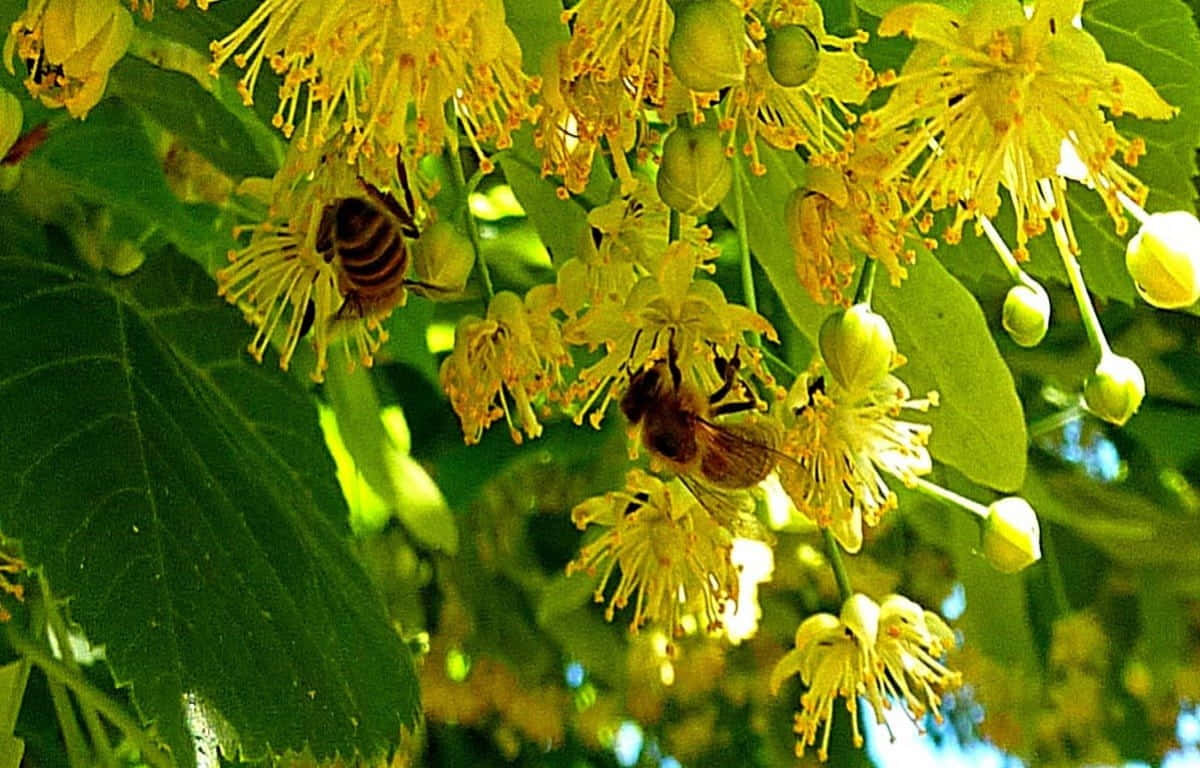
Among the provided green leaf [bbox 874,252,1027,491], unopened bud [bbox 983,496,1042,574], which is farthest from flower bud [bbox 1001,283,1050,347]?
unopened bud [bbox 983,496,1042,574]

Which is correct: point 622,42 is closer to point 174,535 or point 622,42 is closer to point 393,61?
point 393,61

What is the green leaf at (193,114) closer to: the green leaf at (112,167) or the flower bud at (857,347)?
the green leaf at (112,167)

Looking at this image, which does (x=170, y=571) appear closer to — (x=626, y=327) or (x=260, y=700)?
(x=260, y=700)

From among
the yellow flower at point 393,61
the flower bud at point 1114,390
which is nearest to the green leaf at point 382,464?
the yellow flower at point 393,61

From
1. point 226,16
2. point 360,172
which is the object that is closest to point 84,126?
point 226,16

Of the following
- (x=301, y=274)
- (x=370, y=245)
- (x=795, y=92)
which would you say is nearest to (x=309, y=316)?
(x=301, y=274)

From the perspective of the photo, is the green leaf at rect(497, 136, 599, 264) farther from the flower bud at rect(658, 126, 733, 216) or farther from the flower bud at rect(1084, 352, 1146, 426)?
the flower bud at rect(1084, 352, 1146, 426)

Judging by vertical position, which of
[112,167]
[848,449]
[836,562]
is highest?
[112,167]
